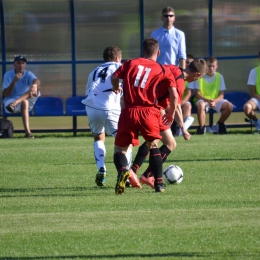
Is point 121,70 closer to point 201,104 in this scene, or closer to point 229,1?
point 201,104

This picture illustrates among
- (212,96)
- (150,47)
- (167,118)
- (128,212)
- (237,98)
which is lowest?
(237,98)

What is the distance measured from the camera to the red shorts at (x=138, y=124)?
8602mm

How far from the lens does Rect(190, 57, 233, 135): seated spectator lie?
17.2 metres

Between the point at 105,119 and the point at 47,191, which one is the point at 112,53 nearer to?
the point at 105,119

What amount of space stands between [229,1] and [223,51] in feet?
3.98

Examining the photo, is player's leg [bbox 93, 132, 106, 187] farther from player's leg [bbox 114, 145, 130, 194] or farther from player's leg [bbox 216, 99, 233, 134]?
player's leg [bbox 216, 99, 233, 134]

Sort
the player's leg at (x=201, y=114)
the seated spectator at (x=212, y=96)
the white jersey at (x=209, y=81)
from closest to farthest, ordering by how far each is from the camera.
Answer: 1. the player's leg at (x=201, y=114)
2. the seated spectator at (x=212, y=96)
3. the white jersey at (x=209, y=81)

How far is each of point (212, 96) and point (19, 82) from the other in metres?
4.29

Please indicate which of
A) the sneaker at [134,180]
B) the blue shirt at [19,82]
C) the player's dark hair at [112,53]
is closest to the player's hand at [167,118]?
the sneaker at [134,180]

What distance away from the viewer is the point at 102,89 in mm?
9820

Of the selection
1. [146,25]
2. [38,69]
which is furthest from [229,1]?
[38,69]

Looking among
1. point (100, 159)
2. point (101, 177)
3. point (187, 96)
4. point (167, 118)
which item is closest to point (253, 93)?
point (187, 96)

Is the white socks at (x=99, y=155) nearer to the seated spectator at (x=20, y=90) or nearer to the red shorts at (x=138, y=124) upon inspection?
the red shorts at (x=138, y=124)

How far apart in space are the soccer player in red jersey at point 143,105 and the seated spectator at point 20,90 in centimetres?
875
